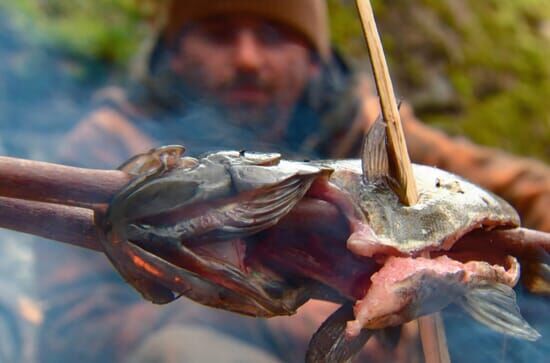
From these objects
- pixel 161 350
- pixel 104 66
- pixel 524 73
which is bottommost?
pixel 104 66

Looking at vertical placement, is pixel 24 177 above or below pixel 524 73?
above

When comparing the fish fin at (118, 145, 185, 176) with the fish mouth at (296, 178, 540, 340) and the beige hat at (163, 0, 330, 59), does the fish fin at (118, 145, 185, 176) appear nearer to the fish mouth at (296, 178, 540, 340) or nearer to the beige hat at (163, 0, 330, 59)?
the fish mouth at (296, 178, 540, 340)

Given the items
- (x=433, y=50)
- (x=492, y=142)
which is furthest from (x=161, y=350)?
(x=433, y=50)

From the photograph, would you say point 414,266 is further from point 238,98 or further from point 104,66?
point 104,66

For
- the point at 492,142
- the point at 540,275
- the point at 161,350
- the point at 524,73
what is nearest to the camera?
the point at 540,275

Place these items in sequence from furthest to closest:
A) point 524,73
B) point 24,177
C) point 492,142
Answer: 1. point 524,73
2. point 492,142
3. point 24,177

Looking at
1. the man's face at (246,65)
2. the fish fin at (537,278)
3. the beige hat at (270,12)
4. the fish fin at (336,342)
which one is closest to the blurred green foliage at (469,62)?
the beige hat at (270,12)

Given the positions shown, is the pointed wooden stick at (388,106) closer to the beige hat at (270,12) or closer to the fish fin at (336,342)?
the fish fin at (336,342)

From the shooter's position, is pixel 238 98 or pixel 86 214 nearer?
pixel 86 214

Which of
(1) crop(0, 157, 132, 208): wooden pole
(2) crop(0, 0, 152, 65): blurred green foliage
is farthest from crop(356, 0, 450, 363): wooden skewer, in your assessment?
(2) crop(0, 0, 152, 65): blurred green foliage
